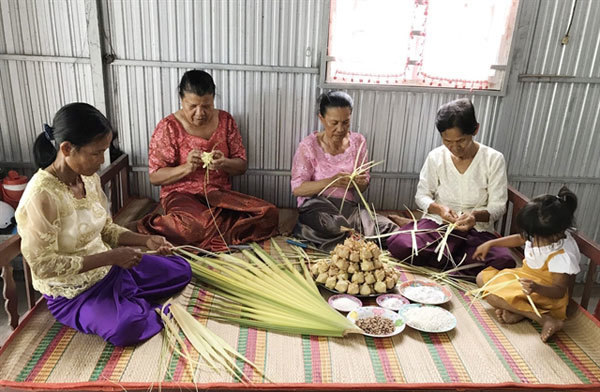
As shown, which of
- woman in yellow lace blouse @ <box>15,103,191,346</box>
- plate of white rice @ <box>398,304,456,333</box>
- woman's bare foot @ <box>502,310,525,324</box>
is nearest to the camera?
woman in yellow lace blouse @ <box>15,103,191,346</box>

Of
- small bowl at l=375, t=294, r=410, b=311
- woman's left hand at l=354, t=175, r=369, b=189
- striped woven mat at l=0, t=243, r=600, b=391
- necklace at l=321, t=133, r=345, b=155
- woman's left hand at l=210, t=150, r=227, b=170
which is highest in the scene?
necklace at l=321, t=133, r=345, b=155

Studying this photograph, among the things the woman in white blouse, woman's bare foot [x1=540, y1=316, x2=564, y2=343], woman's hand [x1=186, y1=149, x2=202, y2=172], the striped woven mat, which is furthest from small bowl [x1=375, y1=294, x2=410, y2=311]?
woman's hand [x1=186, y1=149, x2=202, y2=172]

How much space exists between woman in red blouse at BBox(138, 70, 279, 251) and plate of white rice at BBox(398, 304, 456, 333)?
1261mm

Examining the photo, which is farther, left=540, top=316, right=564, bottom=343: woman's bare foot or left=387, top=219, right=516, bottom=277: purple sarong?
left=387, top=219, right=516, bottom=277: purple sarong

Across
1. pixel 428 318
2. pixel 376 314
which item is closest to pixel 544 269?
pixel 428 318

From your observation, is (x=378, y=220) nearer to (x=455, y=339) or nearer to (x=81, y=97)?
(x=455, y=339)

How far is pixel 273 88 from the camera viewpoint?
12.0 feet

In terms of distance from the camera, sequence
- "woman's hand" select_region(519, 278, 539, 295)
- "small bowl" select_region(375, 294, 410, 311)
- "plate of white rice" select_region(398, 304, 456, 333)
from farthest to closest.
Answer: "small bowl" select_region(375, 294, 410, 311) < "plate of white rice" select_region(398, 304, 456, 333) < "woman's hand" select_region(519, 278, 539, 295)

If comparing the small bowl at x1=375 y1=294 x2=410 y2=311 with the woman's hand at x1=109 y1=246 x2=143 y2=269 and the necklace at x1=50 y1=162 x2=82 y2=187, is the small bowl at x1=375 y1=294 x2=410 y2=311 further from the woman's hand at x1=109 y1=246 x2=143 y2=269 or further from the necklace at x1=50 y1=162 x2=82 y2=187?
the necklace at x1=50 y1=162 x2=82 y2=187

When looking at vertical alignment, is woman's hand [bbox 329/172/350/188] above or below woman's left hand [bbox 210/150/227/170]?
below

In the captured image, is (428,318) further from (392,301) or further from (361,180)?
(361,180)

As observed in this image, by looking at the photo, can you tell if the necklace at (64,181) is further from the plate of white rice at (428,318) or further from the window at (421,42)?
the window at (421,42)

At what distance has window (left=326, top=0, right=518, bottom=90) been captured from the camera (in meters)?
3.52

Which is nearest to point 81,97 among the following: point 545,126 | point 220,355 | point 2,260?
point 2,260
